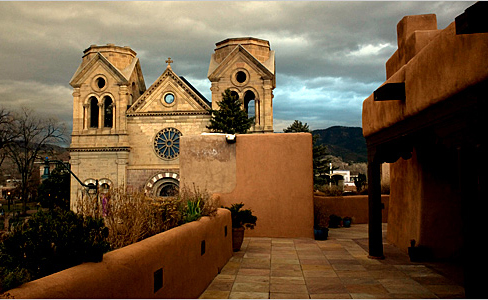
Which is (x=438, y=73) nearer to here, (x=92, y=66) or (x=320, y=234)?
(x=320, y=234)

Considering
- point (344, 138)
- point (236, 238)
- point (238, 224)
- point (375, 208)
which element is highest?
point (344, 138)

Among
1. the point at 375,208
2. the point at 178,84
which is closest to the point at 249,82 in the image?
the point at 178,84

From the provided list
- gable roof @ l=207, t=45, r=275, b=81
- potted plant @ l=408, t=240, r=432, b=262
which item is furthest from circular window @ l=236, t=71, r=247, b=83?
potted plant @ l=408, t=240, r=432, b=262

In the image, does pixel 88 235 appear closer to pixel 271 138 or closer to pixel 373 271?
pixel 373 271

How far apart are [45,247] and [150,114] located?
109ft

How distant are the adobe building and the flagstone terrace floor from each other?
77 cm

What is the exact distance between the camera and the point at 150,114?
118ft

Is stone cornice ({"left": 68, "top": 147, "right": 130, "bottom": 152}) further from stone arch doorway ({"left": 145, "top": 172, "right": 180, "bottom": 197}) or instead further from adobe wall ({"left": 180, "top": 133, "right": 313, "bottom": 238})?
adobe wall ({"left": 180, "top": 133, "right": 313, "bottom": 238})

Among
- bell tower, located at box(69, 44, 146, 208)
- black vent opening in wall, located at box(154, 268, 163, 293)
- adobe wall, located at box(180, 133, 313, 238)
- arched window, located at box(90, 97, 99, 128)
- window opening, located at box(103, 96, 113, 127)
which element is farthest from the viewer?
arched window, located at box(90, 97, 99, 128)

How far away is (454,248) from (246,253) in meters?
4.94

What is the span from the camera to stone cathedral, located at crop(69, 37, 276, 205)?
3525cm

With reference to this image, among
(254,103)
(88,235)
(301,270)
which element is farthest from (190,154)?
(254,103)

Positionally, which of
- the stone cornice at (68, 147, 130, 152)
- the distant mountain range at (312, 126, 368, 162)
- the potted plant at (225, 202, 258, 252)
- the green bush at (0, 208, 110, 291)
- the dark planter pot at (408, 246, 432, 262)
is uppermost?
the distant mountain range at (312, 126, 368, 162)

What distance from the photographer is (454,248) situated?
956 centimetres
